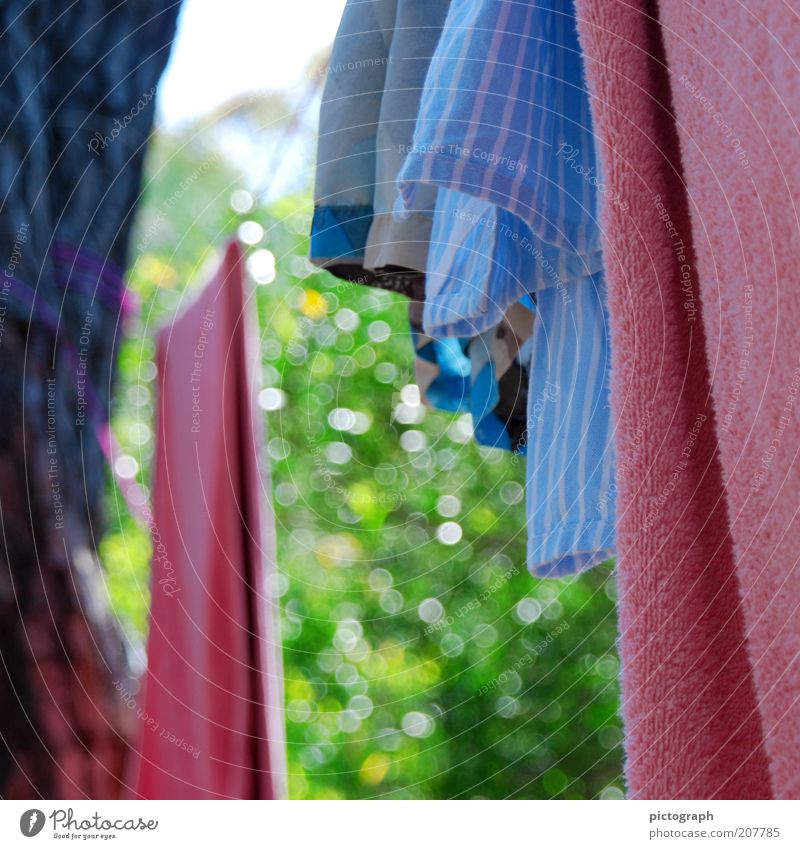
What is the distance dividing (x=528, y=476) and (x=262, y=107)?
103 cm

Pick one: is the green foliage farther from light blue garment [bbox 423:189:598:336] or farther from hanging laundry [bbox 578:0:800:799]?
hanging laundry [bbox 578:0:800:799]

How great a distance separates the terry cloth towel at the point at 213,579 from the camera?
0.45 m

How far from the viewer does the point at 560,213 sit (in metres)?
0.34

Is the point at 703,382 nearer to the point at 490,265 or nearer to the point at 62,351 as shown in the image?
the point at 490,265

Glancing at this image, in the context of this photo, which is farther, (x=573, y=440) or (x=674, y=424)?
(x=573, y=440)

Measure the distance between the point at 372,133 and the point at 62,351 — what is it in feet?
0.87

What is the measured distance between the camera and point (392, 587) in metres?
1.91

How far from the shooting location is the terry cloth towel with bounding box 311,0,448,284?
403mm

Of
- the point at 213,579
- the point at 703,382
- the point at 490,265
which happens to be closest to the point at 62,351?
the point at 213,579

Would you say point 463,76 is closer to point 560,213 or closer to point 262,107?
point 560,213

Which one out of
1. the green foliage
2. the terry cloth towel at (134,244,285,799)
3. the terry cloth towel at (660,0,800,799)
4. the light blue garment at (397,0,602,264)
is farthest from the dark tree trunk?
the green foliage

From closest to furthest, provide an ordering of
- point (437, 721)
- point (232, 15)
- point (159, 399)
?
1. point (159, 399)
2. point (232, 15)
3. point (437, 721)

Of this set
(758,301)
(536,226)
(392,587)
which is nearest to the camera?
(758,301)

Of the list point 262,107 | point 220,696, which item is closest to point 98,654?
point 220,696
